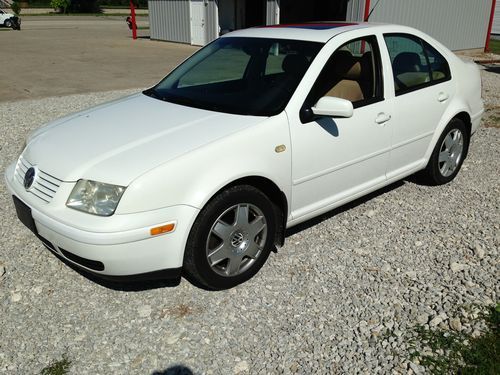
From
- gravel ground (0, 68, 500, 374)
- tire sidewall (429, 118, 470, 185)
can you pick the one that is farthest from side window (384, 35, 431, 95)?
gravel ground (0, 68, 500, 374)

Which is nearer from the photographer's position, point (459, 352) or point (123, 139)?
point (459, 352)

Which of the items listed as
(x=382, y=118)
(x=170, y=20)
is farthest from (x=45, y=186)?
(x=170, y=20)

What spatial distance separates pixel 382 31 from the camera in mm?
3953

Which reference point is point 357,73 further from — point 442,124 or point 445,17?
point 445,17

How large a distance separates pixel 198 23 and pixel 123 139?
18147mm

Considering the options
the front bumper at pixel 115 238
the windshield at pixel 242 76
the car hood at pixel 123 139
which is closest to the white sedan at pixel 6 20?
the windshield at pixel 242 76

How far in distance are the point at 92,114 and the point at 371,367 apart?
266 cm

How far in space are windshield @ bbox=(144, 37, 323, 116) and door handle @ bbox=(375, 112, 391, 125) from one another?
2.47 feet

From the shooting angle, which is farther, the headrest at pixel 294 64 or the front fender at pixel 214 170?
the headrest at pixel 294 64

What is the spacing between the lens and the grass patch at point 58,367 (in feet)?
8.18

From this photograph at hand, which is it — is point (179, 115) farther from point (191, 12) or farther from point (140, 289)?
point (191, 12)

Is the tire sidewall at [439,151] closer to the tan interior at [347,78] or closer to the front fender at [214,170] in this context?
the tan interior at [347,78]

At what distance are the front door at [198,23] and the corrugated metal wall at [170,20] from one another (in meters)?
0.25

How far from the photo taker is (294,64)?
3.46m
